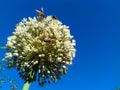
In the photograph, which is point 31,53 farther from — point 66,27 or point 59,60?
point 66,27

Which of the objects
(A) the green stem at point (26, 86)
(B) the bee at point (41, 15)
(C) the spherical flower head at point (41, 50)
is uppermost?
(B) the bee at point (41, 15)

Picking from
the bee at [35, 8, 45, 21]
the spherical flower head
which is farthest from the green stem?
the bee at [35, 8, 45, 21]

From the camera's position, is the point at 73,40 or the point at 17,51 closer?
the point at 17,51

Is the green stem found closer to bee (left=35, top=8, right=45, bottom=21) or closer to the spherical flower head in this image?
the spherical flower head

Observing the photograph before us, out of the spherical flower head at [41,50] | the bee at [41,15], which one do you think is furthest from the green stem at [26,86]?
the bee at [41,15]

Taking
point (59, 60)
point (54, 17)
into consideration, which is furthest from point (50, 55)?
point (54, 17)

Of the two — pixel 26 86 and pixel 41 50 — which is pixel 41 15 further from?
pixel 26 86

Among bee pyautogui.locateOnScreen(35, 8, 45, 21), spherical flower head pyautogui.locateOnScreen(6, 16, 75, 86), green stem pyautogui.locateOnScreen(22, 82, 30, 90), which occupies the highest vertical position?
bee pyautogui.locateOnScreen(35, 8, 45, 21)

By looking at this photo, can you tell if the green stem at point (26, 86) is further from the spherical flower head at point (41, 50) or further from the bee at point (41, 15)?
the bee at point (41, 15)

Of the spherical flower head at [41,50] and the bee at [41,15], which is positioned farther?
the bee at [41,15]
